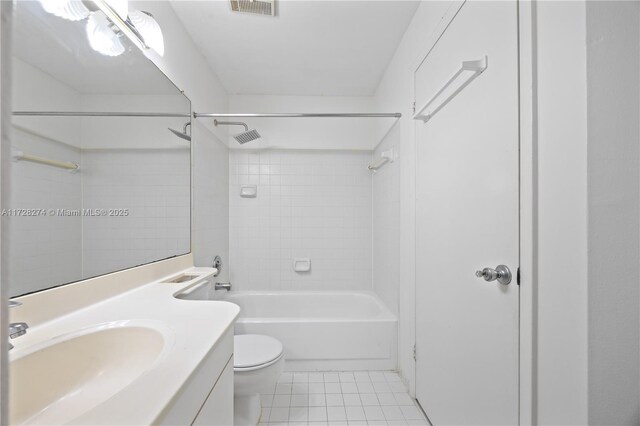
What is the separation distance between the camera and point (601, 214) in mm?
656

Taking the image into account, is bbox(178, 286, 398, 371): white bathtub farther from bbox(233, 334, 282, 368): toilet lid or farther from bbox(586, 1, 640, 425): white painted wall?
bbox(586, 1, 640, 425): white painted wall

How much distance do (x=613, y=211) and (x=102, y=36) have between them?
1696 mm

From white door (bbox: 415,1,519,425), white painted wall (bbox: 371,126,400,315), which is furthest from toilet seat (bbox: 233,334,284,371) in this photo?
white painted wall (bbox: 371,126,400,315)

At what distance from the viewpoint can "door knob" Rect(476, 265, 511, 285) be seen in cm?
89

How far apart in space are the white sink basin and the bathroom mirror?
228 mm

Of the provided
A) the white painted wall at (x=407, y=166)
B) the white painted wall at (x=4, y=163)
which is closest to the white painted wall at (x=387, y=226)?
the white painted wall at (x=407, y=166)

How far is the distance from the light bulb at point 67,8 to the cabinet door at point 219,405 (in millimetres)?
1206

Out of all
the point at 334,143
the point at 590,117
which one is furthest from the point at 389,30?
the point at 590,117

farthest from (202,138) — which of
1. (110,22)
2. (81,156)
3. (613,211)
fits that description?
(613,211)

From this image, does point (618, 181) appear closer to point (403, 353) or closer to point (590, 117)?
point (590, 117)

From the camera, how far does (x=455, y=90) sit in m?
1.16

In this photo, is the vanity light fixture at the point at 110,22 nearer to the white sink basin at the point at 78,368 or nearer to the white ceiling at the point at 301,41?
the white ceiling at the point at 301,41

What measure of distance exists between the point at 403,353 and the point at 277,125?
223 cm

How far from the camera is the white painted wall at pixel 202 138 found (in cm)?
157
